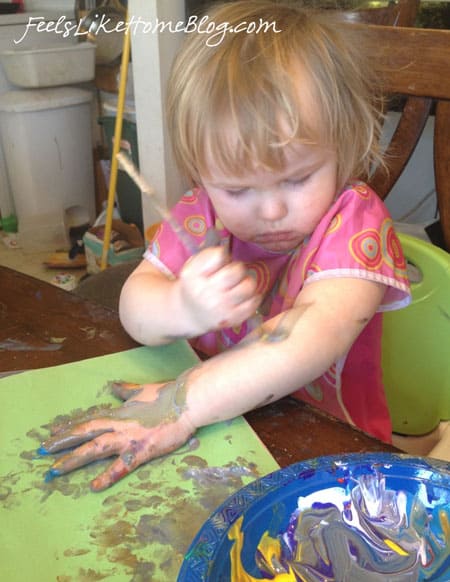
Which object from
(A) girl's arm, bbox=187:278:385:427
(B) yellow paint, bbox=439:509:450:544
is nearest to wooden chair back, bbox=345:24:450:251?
(A) girl's arm, bbox=187:278:385:427

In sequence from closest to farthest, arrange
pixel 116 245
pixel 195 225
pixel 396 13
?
pixel 195 225
pixel 396 13
pixel 116 245

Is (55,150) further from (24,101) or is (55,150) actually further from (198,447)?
(198,447)

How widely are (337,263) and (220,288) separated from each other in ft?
0.64

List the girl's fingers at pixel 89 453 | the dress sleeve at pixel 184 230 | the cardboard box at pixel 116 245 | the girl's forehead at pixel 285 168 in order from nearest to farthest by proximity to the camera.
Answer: the girl's fingers at pixel 89 453, the girl's forehead at pixel 285 168, the dress sleeve at pixel 184 230, the cardboard box at pixel 116 245

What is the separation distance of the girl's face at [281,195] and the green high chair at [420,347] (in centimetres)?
22

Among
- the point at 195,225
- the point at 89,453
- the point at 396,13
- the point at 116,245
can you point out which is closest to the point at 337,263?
the point at 195,225

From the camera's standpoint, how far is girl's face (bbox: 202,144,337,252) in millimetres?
706

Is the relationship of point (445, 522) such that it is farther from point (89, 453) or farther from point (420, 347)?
point (420, 347)

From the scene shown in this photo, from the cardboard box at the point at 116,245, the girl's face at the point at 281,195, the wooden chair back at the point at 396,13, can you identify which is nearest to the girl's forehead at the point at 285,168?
the girl's face at the point at 281,195

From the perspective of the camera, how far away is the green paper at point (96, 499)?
18.8 inches

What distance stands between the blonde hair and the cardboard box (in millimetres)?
1529

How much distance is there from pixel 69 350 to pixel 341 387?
406mm

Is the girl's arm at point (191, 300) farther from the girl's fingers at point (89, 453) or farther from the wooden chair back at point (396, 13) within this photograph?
the wooden chair back at point (396, 13)

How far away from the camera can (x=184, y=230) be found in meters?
0.84
